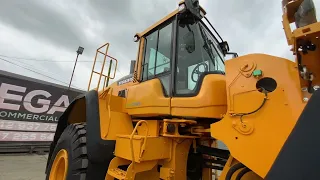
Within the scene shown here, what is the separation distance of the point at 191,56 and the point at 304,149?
179cm

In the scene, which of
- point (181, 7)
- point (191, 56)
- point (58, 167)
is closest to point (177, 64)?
point (191, 56)

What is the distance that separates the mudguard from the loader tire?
206 cm

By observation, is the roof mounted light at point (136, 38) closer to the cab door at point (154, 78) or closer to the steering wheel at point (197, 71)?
the cab door at point (154, 78)

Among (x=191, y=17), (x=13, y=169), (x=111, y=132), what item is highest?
(x=191, y=17)

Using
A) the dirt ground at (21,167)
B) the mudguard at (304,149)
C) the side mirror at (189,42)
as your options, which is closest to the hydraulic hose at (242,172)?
the mudguard at (304,149)

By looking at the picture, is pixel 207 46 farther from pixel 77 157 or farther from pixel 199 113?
pixel 77 157

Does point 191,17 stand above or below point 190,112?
above

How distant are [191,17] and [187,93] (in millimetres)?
1110

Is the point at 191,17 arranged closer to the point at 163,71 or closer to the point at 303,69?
the point at 163,71

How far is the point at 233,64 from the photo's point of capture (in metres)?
1.89

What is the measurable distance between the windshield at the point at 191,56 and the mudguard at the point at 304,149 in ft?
4.44

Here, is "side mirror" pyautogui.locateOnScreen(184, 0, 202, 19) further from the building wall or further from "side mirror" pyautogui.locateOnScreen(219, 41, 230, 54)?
the building wall

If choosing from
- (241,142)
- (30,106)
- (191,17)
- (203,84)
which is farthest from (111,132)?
(30,106)

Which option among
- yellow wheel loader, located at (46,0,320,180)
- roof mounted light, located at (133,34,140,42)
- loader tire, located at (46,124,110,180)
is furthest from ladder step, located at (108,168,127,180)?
roof mounted light, located at (133,34,140,42)
